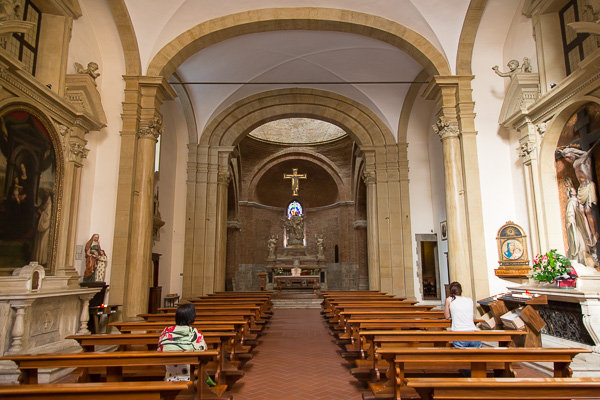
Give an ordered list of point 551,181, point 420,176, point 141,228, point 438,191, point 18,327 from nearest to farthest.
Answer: point 18,327 < point 551,181 < point 141,228 < point 438,191 < point 420,176

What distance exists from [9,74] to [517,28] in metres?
10.0

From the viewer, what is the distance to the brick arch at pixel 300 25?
34.2 ft

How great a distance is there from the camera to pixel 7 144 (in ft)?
21.3

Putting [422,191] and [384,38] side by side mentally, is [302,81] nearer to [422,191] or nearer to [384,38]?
[384,38]

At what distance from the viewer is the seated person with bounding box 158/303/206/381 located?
391 centimetres

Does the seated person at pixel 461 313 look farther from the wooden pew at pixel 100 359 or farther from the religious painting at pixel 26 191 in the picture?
the religious painting at pixel 26 191

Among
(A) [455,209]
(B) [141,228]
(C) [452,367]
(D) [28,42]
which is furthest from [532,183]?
(D) [28,42]

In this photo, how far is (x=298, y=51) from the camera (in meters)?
13.5

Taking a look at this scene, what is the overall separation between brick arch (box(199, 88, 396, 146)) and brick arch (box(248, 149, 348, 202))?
28.8 feet

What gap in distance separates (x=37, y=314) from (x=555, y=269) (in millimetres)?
8372

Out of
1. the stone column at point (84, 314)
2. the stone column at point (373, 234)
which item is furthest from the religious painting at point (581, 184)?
the stone column at point (84, 314)

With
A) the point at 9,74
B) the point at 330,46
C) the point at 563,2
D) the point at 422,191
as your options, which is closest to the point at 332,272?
the point at 422,191

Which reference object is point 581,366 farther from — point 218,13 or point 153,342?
point 218,13

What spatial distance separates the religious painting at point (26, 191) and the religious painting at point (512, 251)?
29.6ft
